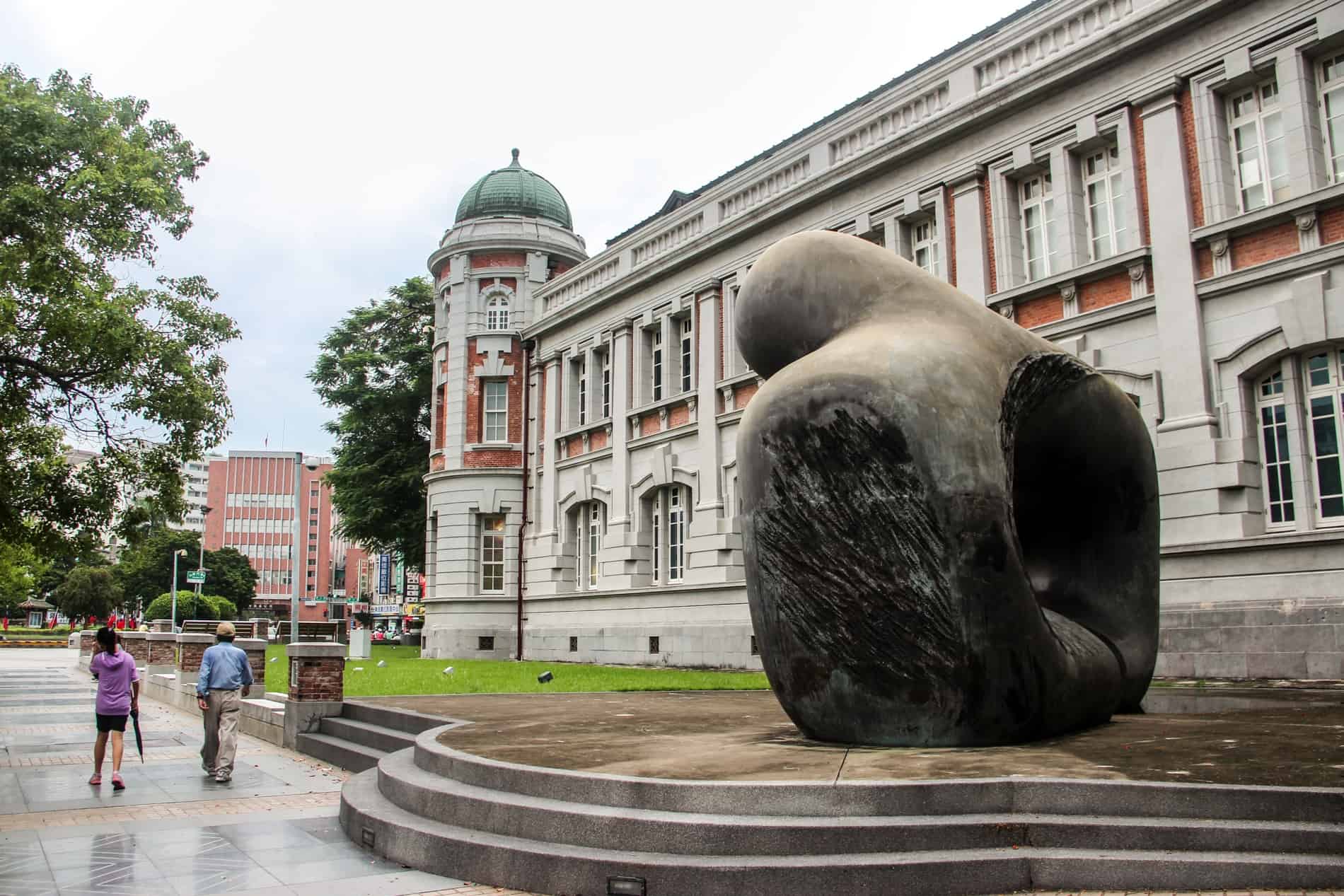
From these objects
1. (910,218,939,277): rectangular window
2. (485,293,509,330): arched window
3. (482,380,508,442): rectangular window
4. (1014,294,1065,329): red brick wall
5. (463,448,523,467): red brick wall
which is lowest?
(463,448,523,467): red brick wall

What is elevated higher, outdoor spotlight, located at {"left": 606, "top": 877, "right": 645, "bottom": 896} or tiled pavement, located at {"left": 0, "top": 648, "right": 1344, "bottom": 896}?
outdoor spotlight, located at {"left": 606, "top": 877, "right": 645, "bottom": 896}

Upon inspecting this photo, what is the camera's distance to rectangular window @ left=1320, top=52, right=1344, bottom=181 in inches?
583

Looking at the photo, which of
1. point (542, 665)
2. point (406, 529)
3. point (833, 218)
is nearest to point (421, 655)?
point (406, 529)

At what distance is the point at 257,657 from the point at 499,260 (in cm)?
2021

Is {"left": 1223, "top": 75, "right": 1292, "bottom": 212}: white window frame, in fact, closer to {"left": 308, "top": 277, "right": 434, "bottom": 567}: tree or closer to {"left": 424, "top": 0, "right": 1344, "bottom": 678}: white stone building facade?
{"left": 424, "top": 0, "right": 1344, "bottom": 678}: white stone building facade

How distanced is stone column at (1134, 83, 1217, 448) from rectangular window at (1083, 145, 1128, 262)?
884mm

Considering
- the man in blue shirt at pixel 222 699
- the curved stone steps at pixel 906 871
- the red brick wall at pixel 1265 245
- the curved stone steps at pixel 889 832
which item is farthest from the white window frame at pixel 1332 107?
the man in blue shirt at pixel 222 699

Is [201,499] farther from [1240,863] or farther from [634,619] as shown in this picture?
[1240,863]

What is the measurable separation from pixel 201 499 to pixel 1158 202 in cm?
15911

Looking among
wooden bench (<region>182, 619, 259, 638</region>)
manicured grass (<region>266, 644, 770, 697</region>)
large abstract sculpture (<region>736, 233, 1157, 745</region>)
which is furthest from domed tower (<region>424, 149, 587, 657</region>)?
large abstract sculpture (<region>736, 233, 1157, 745</region>)

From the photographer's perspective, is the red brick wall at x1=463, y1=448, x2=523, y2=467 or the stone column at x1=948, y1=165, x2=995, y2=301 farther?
the red brick wall at x1=463, y1=448, x2=523, y2=467

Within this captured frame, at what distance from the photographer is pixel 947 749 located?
22.3 feet

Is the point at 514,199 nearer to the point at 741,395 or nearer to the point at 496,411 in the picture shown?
the point at 496,411

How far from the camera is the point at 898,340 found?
7332 mm
